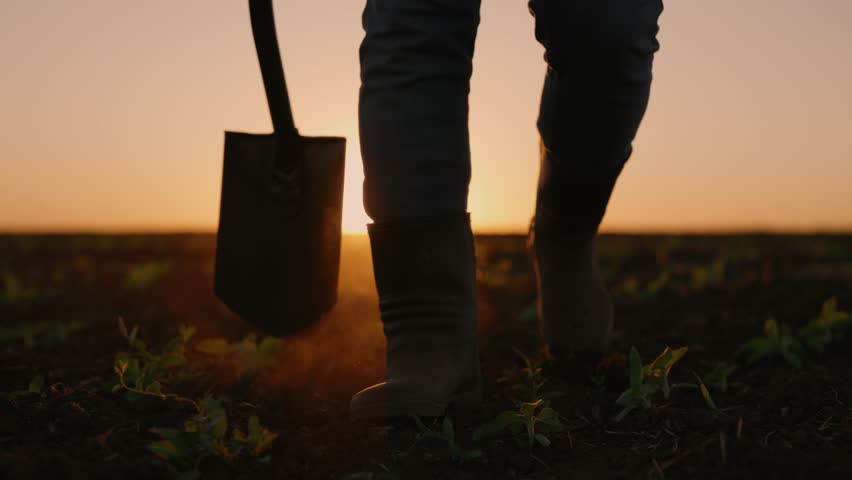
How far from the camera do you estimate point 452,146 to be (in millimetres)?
1885

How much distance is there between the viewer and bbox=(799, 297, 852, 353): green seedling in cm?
254

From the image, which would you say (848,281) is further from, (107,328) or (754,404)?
(107,328)

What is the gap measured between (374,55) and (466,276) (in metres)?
0.53

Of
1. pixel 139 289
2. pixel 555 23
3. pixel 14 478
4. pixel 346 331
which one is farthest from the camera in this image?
pixel 139 289

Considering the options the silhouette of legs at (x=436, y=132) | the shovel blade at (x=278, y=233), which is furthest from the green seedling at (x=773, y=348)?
the shovel blade at (x=278, y=233)

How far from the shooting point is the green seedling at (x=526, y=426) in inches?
62.8

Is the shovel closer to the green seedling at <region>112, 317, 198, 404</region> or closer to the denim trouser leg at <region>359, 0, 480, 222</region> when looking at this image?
the green seedling at <region>112, 317, 198, 404</region>

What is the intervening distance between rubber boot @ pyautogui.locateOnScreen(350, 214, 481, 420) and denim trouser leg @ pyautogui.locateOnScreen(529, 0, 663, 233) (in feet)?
1.22

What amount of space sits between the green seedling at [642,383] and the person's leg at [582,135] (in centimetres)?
45

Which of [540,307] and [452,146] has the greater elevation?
[452,146]

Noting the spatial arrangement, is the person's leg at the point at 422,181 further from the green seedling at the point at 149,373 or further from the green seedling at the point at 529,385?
the green seedling at the point at 149,373

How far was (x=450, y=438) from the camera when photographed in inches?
61.2

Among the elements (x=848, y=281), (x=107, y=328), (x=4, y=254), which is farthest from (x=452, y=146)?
(x=4, y=254)

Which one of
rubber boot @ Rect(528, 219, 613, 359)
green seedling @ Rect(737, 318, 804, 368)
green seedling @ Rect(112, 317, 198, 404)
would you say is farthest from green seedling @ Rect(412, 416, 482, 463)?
green seedling @ Rect(737, 318, 804, 368)
